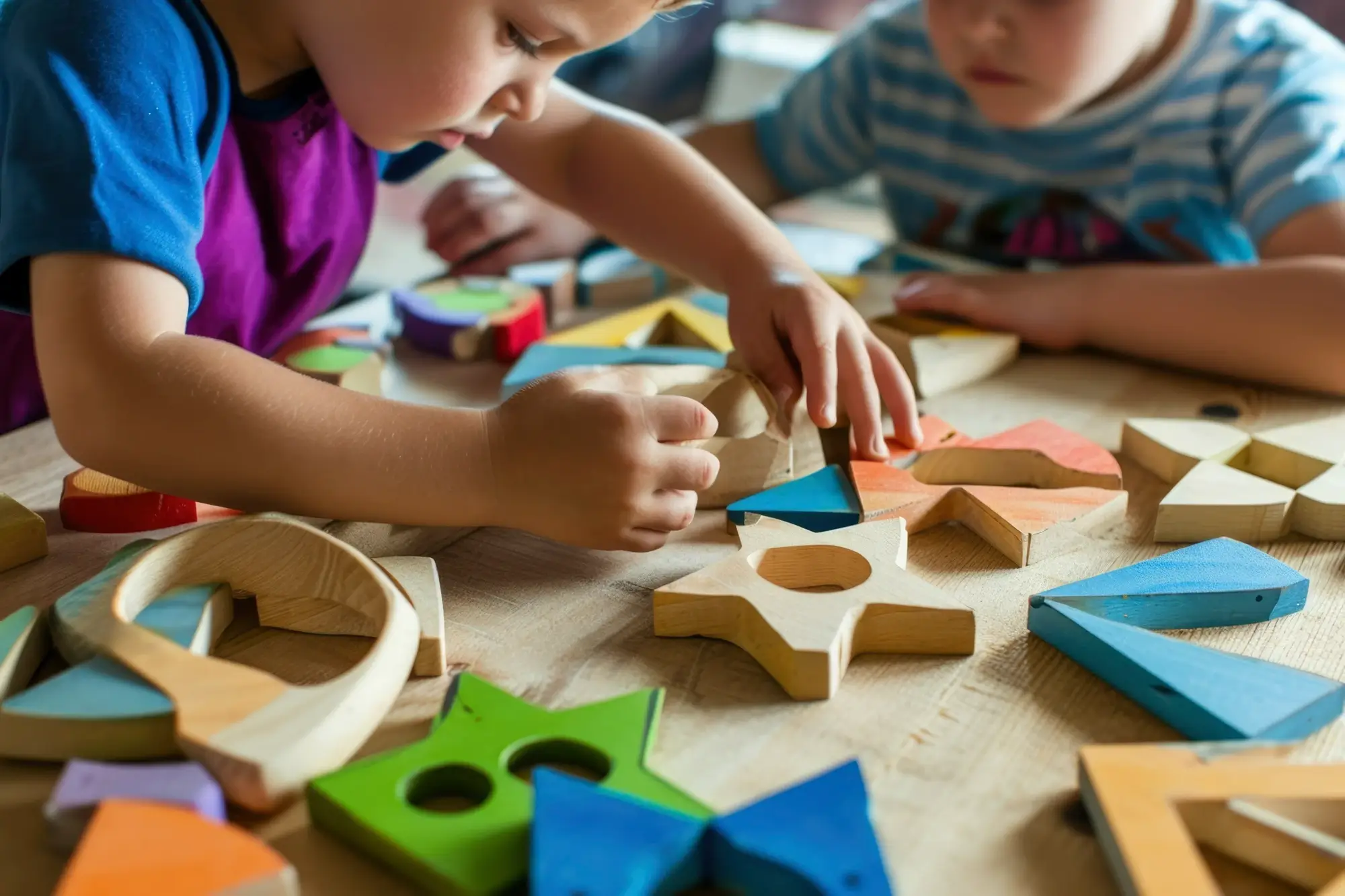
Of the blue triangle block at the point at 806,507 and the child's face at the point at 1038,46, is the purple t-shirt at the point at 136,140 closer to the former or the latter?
the blue triangle block at the point at 806,507

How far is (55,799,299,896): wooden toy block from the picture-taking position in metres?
0.38

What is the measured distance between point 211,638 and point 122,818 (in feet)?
0.48

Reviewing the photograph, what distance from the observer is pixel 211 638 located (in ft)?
1.77

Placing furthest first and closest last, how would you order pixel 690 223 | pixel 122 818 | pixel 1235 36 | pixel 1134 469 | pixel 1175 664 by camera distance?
pixel 1235 36 < pixel 690 223 < pixel 1134 469 < pixel 1175 664 < pixel 122 818

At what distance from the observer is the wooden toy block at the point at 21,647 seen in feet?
1.60

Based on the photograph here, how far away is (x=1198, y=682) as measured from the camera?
49 centimetres

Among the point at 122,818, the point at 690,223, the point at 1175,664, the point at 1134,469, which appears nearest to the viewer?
the point at 122,818

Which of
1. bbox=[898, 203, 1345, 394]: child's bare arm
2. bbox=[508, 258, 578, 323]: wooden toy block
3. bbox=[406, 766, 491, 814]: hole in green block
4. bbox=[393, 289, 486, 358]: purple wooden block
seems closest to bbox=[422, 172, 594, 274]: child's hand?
bbox=[508, 258, 578, 323]: wooden toy block

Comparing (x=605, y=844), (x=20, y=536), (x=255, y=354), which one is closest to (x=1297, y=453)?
(x=605, y=844)

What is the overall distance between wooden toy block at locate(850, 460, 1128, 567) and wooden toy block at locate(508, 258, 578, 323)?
43 centimetres

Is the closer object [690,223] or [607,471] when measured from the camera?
[607,471]

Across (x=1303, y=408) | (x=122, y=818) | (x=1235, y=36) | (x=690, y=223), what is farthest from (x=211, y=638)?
(x=1235, y=36)

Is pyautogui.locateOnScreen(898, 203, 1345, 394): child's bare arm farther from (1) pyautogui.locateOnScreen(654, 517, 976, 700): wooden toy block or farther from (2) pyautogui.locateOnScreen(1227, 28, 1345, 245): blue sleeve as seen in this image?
(1) pyautogui.locateOnScreen(654, 517, 976, 700): wooden toy block

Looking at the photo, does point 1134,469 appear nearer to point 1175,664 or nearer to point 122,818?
point 1175,664
